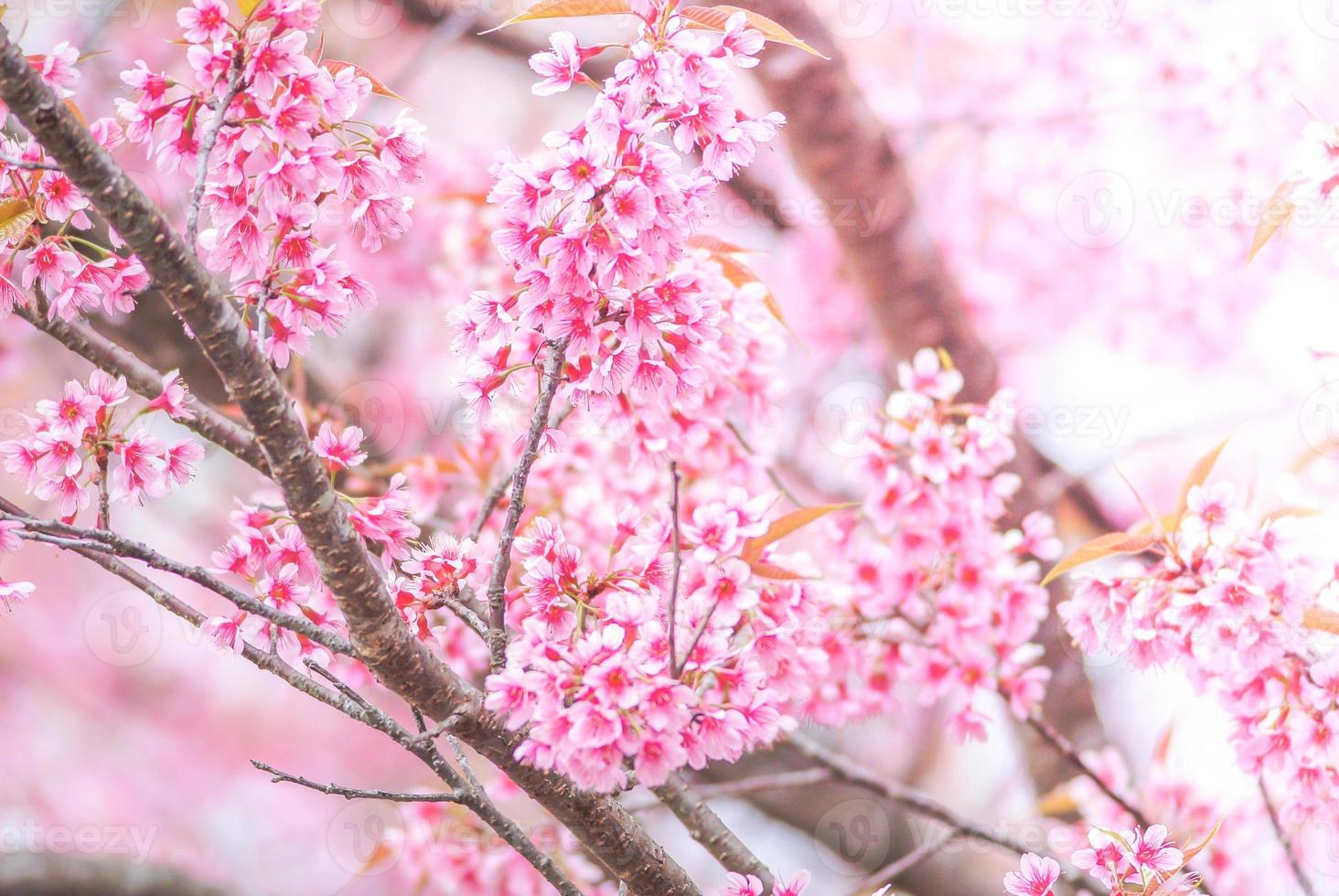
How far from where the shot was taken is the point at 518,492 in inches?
33.2

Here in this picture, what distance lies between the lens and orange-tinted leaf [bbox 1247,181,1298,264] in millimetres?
1078

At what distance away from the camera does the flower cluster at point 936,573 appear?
1.40 meters

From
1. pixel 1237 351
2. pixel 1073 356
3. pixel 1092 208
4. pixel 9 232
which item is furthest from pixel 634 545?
pixel 1073 356

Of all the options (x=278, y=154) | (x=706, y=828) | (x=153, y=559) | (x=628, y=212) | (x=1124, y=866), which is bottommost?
(x=1124, y=866)

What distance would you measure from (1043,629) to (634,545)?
1.46 metres

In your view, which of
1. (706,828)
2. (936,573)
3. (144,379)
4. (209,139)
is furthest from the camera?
A: (936,573)

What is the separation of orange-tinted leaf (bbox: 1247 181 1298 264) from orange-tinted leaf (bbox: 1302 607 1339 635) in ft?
1.31

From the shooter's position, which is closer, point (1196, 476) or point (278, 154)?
point (278, 154)

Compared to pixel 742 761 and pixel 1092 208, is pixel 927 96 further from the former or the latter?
pixel 742 761

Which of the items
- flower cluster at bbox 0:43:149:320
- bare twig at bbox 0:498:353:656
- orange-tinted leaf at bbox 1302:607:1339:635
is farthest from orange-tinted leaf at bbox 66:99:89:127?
orange-tinted leaf at bbox 1302:607:1339:635

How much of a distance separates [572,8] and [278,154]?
0.92 feet

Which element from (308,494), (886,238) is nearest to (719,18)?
(308,494)

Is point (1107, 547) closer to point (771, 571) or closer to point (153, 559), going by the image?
point (771, 571)

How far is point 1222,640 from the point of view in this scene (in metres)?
1.09
